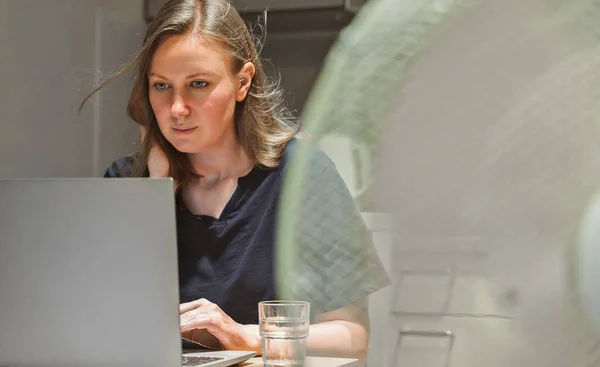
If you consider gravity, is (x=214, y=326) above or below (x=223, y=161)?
below

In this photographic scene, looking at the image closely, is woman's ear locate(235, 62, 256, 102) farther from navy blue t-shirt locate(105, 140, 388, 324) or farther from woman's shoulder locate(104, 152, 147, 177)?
woman's shoulder locate(104, 152, 147, 177)

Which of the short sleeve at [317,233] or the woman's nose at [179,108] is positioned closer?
the short sleeve at [317,233]

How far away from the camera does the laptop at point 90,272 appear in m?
0.64

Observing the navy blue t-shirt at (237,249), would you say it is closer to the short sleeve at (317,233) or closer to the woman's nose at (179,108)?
the woman's nose at (179,108)

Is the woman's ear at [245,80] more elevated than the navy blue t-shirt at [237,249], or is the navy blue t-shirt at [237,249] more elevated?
the woman's ear at [245,80]

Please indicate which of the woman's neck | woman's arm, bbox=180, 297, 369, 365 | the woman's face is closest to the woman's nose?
the woman's face

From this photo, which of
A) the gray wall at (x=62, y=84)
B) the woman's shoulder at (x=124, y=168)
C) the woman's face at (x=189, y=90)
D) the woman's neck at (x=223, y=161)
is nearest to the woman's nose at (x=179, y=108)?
the woman's face at (x=189, y=90)

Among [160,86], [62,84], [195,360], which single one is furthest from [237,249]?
[62,84]

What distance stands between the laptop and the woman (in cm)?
44

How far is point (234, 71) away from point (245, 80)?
0.12 feet

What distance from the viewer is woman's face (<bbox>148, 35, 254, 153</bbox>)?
3.67ft

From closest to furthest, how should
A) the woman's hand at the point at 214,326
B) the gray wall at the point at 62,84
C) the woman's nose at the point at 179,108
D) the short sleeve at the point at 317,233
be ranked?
the short sleeve at the point at 317,233, the woman's hand at the point at 214,326, the woman's nose at the point at 179,108, the gray wall at the point at 62,84

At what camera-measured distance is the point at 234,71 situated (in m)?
1.18

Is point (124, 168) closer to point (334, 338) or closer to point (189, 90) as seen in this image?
point (189, 90)
